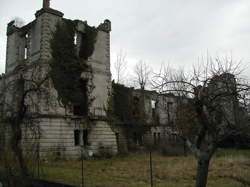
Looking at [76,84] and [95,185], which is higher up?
[76,84]

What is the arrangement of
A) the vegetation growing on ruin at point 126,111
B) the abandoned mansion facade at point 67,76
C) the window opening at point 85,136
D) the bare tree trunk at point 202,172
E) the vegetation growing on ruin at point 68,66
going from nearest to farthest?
the bare tree trunk at point 202,172, the abandoned mansion facade at point 67,76, the vegetation growing on ruin at point 68,66, the window opening at point 85,136, the vegetation growing on ruin at point 126,111

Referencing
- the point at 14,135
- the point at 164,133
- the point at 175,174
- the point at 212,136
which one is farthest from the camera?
the point at 164,133

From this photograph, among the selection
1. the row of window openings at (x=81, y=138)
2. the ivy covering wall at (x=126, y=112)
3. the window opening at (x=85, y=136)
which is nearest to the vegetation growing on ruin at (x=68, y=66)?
the window opening at (x=85, y=136)

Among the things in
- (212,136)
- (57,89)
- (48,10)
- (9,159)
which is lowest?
(9,159)

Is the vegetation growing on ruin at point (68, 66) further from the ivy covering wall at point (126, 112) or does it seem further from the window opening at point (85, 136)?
the ivy covering wall at point (126, 112)

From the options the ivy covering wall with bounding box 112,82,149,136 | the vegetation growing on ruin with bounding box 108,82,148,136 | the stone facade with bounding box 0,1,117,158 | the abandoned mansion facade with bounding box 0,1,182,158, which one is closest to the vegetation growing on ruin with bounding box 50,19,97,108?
the abandoned mansion facade with bounding box 0,1,182,158

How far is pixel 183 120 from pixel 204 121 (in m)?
3.25

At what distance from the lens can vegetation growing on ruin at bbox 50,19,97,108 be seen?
23609 mm

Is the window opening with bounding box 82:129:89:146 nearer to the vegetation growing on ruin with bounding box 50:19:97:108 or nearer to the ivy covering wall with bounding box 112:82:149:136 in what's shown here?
the vegetation growing on ruin with bounding box 50:19:97:108

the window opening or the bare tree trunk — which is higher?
the window opening

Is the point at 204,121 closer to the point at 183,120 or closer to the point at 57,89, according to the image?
the point at 183,120

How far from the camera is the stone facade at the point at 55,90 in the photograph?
22047mm

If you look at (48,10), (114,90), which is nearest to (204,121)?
(48,10)

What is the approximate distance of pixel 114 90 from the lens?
1175 inches
